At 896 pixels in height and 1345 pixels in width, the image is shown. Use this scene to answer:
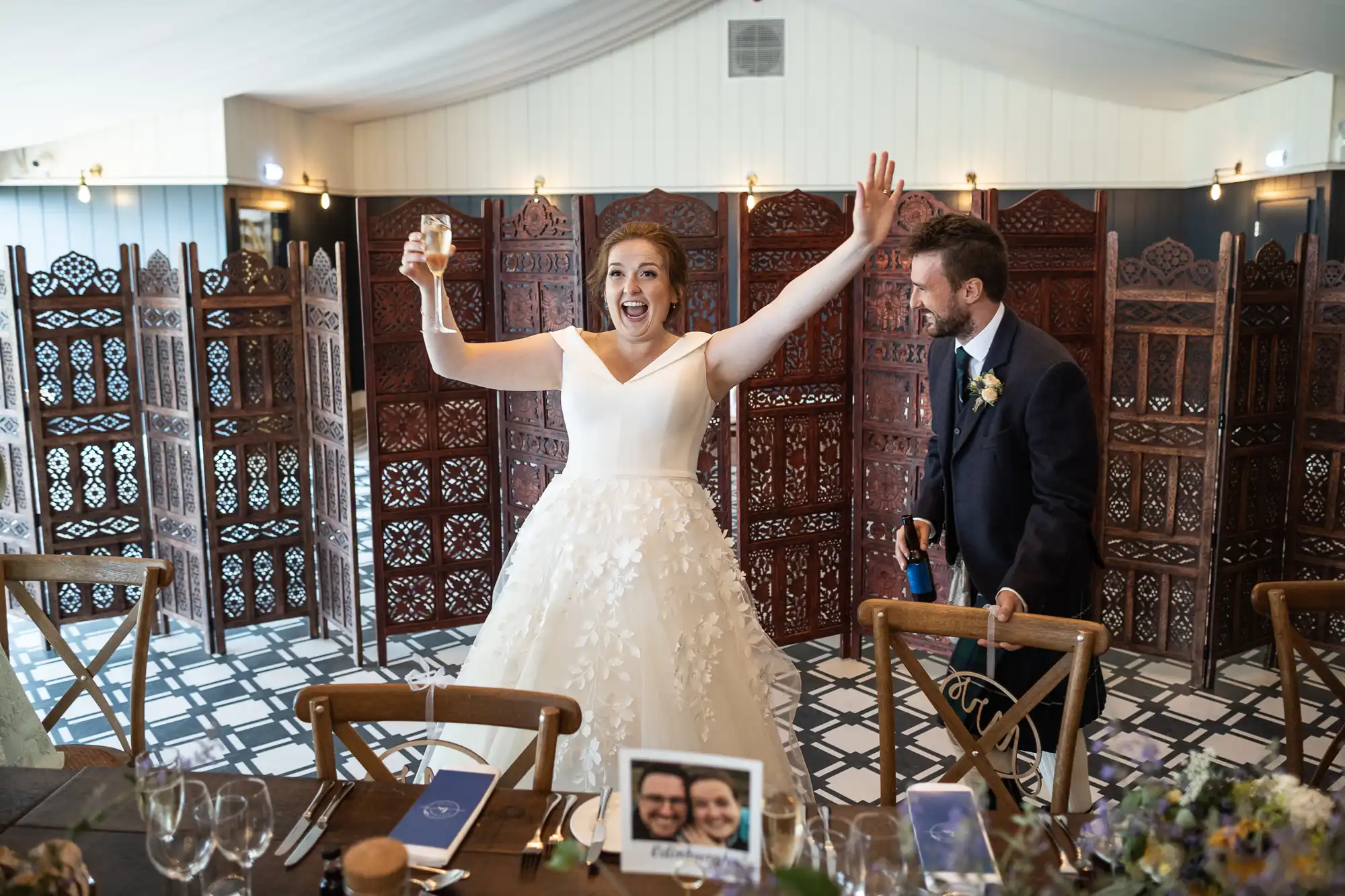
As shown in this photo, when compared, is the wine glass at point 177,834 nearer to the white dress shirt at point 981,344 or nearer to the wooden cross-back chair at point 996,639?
the wooden cross-back chair at point 996,639

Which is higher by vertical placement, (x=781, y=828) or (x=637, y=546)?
(x=637, y=546)

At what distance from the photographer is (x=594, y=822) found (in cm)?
168

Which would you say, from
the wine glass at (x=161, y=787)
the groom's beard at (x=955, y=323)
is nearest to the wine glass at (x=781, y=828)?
the wine glass at (x=161, y=787)

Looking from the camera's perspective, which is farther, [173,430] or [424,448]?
[173,430]

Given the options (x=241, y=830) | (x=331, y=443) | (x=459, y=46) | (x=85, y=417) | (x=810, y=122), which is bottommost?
(x=241, y=830)

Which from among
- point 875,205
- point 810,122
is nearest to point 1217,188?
point 810,122

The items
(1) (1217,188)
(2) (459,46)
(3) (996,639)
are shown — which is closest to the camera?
(3) (996,639)

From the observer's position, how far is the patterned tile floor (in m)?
3.75

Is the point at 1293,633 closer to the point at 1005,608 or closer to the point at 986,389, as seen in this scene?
the point at 1005,608

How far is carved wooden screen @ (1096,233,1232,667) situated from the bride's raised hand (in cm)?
224

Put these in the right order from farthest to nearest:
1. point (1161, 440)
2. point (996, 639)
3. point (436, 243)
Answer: point (1161, 440) → point (436, 243) → point (996, 639)

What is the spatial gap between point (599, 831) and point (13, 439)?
4214 mm

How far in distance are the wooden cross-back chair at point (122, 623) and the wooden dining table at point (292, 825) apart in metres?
0.60


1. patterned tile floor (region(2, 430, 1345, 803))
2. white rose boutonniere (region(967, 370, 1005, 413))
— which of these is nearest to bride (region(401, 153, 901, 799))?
white rose boutonniere (region(967, 370, 1005, 413))
